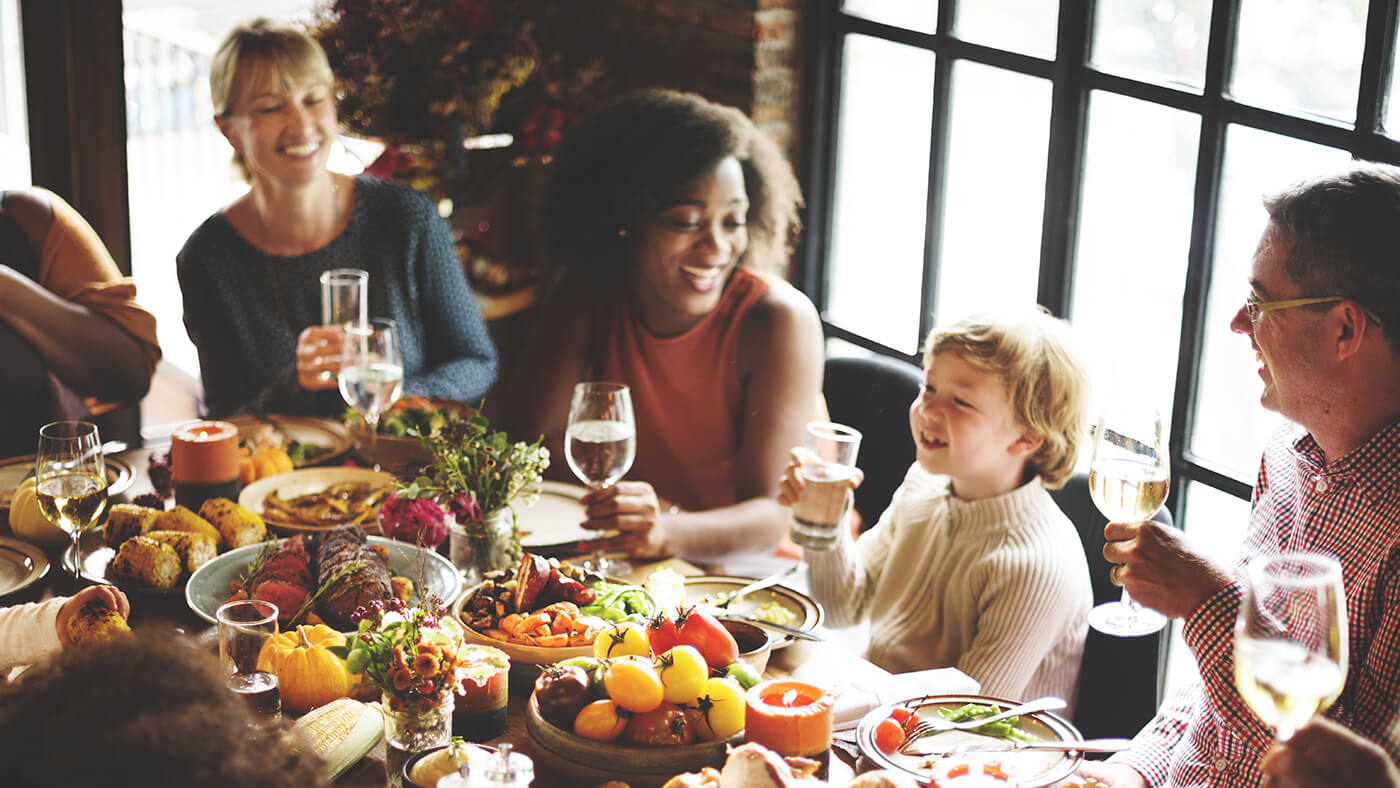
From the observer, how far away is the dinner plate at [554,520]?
2.11 metres

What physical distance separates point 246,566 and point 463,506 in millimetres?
327

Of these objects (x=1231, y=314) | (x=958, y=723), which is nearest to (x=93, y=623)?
(x=958, y=723)

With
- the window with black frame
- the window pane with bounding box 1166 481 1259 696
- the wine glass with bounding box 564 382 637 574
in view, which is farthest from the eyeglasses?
the window pane with bounding box 1166 481 1259 696

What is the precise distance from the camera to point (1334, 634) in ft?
3.71

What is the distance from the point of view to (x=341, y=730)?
1.44 m

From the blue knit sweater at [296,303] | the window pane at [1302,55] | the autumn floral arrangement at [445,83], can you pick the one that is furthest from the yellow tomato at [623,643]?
the autumn floral arrangement at [445,83]

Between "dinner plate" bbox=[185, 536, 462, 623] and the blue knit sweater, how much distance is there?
37.3 inches

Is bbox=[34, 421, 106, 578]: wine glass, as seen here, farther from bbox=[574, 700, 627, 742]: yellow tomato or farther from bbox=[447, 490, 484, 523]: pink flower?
bbox=[574, 700, 627, 742]: yellow tomato

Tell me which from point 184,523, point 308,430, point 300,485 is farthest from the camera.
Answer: point 308,430

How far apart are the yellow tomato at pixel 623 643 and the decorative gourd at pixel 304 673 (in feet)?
1.01

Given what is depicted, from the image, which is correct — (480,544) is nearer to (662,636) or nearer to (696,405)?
(662,636)

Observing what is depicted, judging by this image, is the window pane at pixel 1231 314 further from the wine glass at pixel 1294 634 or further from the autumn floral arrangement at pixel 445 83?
the autumn floral arrangement at pixel 445 83

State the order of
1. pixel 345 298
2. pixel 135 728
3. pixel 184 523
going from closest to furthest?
pixel 135 728 < pixel 184 523 < pixel 345 298

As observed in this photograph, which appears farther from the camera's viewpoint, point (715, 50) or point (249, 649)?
point (715, 50)
